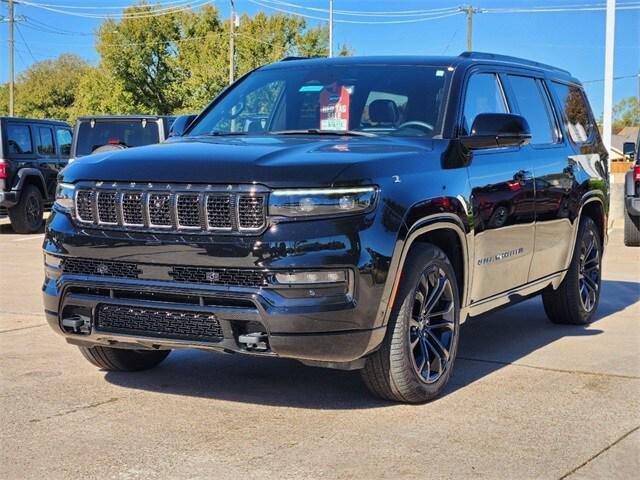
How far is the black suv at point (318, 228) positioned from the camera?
15.0 ft

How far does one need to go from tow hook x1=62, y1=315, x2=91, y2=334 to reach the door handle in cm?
284

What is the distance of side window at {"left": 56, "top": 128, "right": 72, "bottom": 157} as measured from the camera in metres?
18.0

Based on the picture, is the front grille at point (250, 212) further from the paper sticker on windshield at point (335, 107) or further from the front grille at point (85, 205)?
the paper sticker on windshield at point (335, 107)

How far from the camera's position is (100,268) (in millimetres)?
4918

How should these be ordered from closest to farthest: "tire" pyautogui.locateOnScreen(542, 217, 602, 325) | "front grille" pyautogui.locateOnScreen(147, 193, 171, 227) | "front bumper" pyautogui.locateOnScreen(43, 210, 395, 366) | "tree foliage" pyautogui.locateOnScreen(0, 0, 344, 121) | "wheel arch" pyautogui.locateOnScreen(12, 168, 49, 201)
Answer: "front bumper" pyautogui.locateOnScreen(43, 210, 395, 366) → "front grille" pyautogui.locateOnScreen(147, 193, 171, 227) → "tire" pyautogui.locateOnScreen(542, 217, 602, 325) → "wheel arch" pyautogui.locateOnScreen(12, 168, 49, 201) → "tree foliage" pyautogui.locateOnScreen(0, 0, 344, 121)

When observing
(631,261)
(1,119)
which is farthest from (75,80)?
(631,261)

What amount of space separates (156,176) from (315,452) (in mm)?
1567

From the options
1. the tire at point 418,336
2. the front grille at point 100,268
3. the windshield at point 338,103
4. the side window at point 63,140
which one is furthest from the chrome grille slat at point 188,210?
the side window at point 63,140

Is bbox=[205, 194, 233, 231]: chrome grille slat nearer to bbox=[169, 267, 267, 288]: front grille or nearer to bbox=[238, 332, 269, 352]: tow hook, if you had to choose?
bbox=[169, 267, 267, 288]: front grille

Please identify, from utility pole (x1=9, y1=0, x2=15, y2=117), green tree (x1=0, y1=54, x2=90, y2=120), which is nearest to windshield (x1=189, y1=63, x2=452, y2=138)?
utility pole (x1=9, y1=0, x2=15, y2=117)

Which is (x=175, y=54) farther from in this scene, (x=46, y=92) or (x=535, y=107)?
(x=535, y=107)

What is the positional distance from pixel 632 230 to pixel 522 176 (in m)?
8.27

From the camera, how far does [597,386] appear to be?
18.9 feet

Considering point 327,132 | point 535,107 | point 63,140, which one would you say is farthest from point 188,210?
point 63,140
